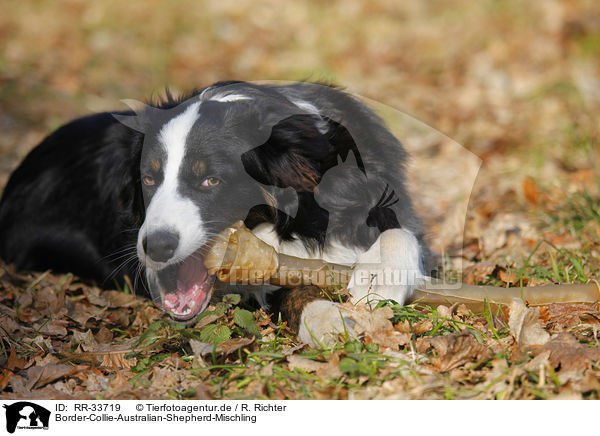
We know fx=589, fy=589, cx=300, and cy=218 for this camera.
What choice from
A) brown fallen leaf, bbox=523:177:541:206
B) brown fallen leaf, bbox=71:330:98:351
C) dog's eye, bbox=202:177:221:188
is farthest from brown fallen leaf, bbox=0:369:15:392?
brown fallen leaf, bbox=523:177:541:206

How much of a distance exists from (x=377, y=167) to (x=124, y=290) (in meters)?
1.86

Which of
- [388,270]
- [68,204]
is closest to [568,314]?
[388,270]

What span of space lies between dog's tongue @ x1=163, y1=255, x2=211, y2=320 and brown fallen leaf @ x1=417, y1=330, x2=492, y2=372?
1.20 metres

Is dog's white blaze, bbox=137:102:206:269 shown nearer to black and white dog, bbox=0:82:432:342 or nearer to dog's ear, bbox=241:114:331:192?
black and white dog, bbox=0:82:432:342

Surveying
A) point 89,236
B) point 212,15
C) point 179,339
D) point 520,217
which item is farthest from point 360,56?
point 179,339

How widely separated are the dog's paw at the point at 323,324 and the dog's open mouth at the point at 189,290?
536 mm

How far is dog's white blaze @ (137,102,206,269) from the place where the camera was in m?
2.85

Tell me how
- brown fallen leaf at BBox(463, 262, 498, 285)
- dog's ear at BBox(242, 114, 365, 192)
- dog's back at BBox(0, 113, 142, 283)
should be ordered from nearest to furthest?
dog's ear at BBox(242, 114, 365, 192) < brown fallen leaf at BBox(463, 262, 498, 285) < dog's back at BBox(0, 113, 142, 283)

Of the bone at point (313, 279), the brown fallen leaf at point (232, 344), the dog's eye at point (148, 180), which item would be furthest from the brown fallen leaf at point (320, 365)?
the dog's eye at point (148, 180)

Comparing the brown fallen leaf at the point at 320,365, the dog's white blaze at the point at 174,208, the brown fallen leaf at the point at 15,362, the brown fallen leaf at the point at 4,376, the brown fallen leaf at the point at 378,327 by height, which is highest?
the dog's white blaze at the point at 174,208

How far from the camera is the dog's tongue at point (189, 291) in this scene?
3.01 metres

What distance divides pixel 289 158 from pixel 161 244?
2.72 ft

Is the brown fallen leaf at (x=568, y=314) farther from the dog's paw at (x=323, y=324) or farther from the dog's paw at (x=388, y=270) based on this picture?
the dog's paw at (x=323, y=324)
